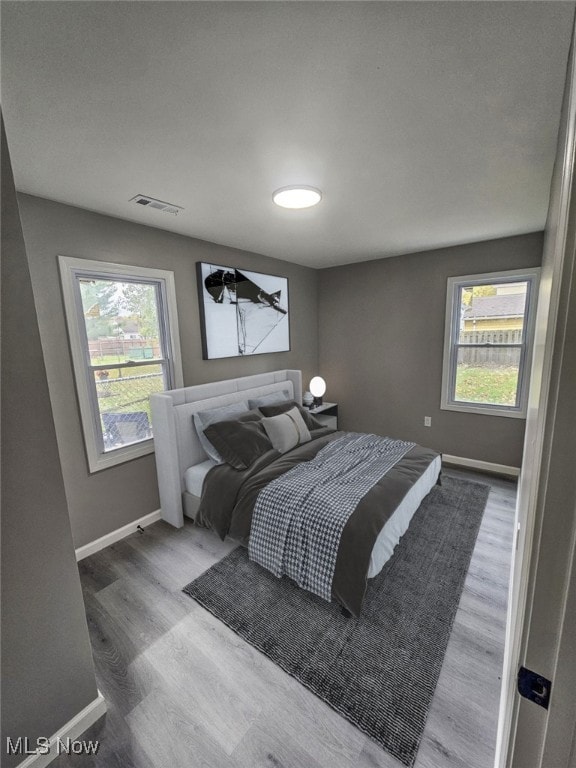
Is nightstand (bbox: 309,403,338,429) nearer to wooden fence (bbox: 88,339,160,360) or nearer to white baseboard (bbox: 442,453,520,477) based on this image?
white baseboard (bbox: 442,453,520,477)

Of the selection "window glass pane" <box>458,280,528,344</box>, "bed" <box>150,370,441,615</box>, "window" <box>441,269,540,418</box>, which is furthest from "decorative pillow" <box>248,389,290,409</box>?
"window glass pane" <box>458,280,528,344</box>

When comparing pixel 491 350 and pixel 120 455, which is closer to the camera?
pixel 120 455

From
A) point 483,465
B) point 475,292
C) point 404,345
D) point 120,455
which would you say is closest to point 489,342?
point 475,292

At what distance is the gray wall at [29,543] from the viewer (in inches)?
42.2

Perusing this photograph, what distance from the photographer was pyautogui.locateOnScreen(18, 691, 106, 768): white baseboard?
1.18 m

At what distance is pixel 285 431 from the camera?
2.82m

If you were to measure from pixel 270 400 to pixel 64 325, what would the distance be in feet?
6.28

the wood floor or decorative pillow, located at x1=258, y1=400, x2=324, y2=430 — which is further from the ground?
decorative pillow, located at x1=258, y1=400, x2=324, y2=430

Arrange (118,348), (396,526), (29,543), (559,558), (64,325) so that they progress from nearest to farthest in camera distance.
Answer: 1. (559,558)
2. (29,543)
3. (396,526)
4. (64,325)
5. (118,348)

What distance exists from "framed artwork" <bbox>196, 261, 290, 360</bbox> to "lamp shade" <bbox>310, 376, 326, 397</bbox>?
0.62 metres

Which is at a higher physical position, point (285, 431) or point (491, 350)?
point (491, 350)

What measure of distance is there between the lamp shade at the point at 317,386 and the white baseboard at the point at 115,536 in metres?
2.47

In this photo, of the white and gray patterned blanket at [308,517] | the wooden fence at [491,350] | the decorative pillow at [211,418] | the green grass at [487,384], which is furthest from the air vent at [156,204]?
the green grass at [487,384]

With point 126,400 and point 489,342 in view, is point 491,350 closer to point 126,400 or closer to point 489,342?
point 489,342
